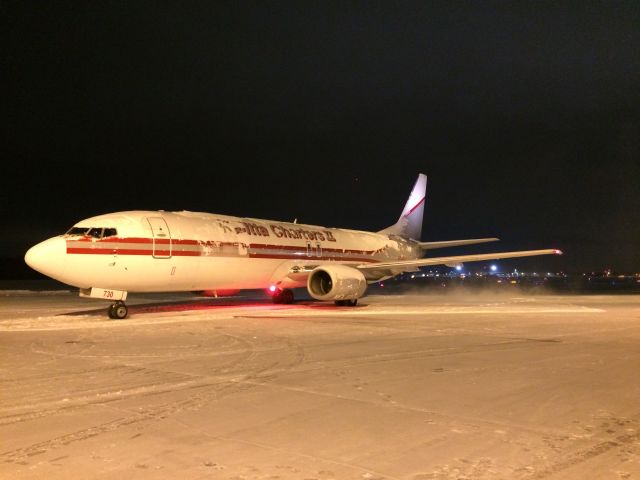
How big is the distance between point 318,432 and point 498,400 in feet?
7.80

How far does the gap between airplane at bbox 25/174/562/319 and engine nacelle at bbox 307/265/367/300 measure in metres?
0.04

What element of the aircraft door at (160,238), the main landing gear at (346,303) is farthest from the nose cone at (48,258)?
the main landing gear at (346,303)

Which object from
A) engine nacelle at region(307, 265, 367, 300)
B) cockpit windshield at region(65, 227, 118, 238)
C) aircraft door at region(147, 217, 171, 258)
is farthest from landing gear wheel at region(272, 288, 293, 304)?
cockpit windshield at region(65, 227, 118, 238)

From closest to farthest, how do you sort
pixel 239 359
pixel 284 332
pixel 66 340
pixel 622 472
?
pixel 622 472 → pixel 239 359 → pixel 66 340 → pixel 284 332

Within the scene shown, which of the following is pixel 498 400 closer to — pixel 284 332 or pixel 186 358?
pixel 186 358

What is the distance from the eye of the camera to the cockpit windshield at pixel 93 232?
15.6 m

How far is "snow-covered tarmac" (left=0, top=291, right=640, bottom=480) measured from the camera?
14.3 ft

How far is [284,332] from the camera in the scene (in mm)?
12805

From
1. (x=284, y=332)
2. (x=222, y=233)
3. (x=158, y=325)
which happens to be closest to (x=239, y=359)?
(x=284, y=332)

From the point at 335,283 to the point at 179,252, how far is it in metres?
5.67

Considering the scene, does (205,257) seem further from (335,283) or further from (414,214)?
(414,214)

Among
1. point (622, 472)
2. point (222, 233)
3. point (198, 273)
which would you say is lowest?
point (622, 472)

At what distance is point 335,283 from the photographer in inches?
782

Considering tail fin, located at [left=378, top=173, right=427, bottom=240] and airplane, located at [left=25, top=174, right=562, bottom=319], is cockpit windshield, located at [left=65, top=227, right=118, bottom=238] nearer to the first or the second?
airplane, located at [left=25, top=174, right=562, bottom=319]
